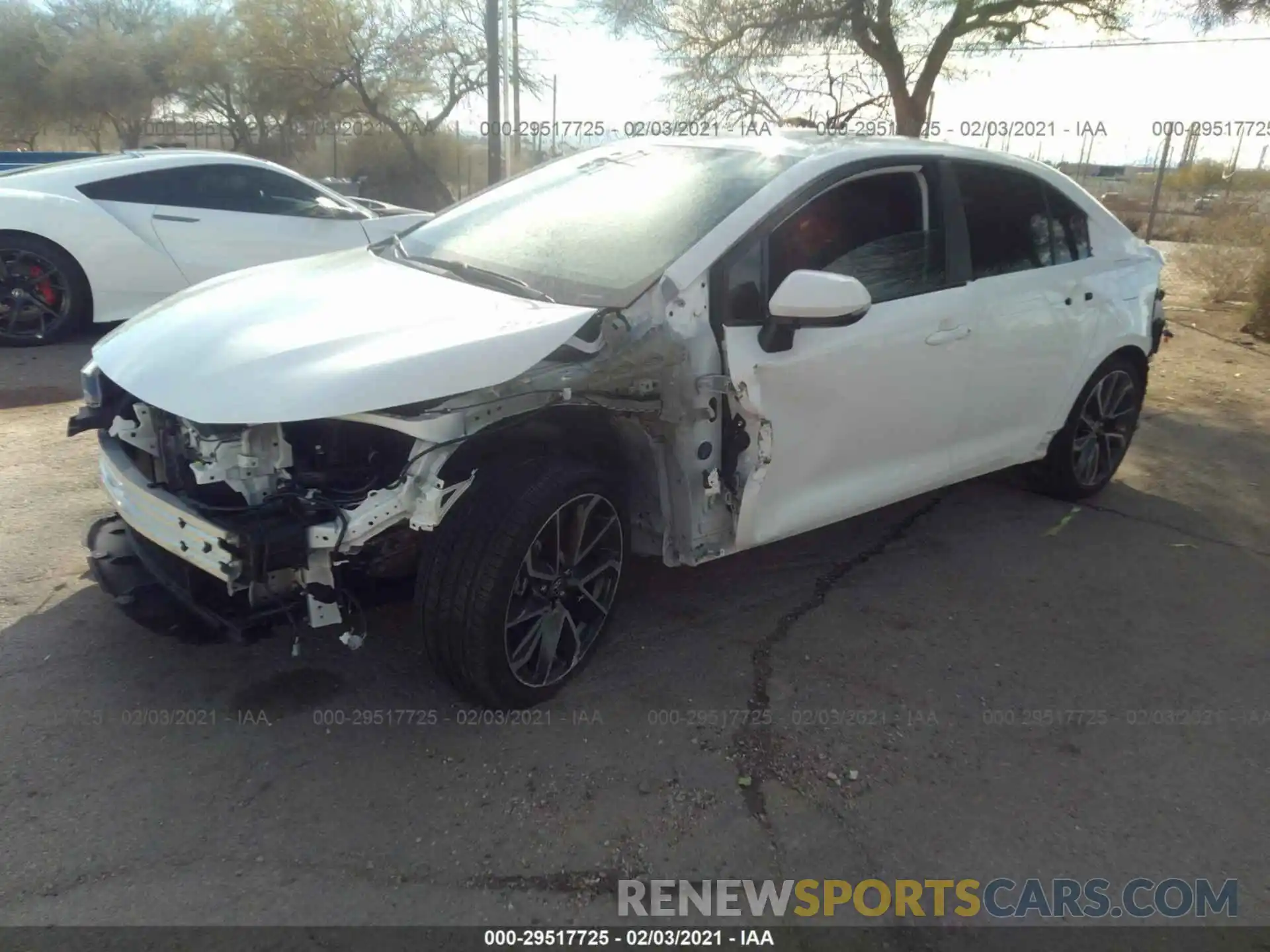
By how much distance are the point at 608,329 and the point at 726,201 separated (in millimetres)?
719

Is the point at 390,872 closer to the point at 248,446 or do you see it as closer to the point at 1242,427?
the point at 248,446

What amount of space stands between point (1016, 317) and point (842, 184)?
1.15 metres

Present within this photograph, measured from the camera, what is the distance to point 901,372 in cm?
367

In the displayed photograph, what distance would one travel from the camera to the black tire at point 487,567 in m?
2.76

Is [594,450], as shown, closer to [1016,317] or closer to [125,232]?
[1016,317]

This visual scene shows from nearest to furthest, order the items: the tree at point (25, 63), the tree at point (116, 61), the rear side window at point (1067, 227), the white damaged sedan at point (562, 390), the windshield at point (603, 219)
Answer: the white damaged sedan at point (562, 390) < the windshield at point (603, 219) < the rear side window at point (1067, 227) < the tree at point (116, 61) < the tree at point (25, 63)

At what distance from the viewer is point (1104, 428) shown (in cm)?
503

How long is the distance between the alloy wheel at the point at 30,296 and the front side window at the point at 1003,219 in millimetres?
6332

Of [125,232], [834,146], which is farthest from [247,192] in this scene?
[834,146]

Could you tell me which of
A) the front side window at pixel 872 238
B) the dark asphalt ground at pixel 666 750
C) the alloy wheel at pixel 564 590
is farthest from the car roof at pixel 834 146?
the dark asphalt ground at pixel 666 750

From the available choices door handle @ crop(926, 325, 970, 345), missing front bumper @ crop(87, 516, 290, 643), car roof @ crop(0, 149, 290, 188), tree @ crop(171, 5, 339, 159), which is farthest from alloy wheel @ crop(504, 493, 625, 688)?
tree @ crop(171, 5, 339, 159)

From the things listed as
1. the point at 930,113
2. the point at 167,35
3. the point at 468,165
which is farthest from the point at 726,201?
the point at 167,35

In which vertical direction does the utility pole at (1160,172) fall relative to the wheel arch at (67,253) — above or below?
above

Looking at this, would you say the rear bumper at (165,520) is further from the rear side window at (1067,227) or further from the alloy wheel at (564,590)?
the rear side window at (1067,227)
